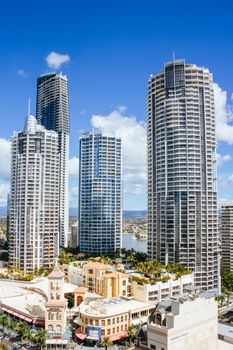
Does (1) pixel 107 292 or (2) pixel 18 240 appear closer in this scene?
(1) pixel 107 292

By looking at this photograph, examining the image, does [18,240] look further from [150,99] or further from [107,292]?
[150,99]

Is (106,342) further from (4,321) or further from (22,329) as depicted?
(4,321)

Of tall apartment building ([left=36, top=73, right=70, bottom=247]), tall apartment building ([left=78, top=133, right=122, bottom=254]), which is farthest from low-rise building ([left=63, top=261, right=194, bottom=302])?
tall apartment building ([left=36, top=73, right=70, bottom=247])

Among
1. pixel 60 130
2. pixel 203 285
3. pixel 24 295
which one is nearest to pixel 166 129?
pixel 203 285

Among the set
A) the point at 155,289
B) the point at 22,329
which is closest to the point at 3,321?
the point at 22,329

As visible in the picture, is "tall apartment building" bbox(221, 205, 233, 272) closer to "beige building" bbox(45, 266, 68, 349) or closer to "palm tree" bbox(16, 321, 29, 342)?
"beige building" bbox(45, 266, 68, 349)

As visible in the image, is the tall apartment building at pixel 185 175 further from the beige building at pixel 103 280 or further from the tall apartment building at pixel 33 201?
the tall apartment building at pixel 33 201
